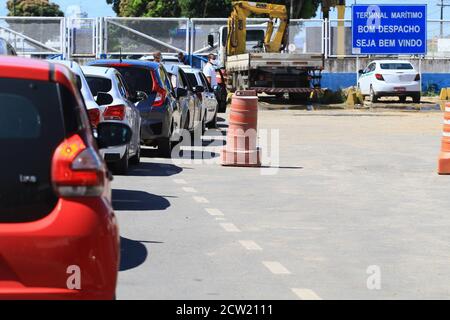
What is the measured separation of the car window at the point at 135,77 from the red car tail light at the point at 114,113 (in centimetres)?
310

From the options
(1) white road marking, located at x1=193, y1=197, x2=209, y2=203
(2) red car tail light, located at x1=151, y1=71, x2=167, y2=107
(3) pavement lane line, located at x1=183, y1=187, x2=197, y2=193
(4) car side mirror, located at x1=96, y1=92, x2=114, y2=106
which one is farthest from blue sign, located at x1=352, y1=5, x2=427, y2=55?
(1) white road marking, located at x1=193, y1=197, x2=209, y2=203

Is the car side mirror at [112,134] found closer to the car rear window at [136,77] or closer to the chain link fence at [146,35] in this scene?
the car rear window at [136,77]

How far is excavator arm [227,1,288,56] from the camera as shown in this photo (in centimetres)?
4300

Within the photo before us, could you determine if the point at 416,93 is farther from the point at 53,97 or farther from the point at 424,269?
the point at 53,97

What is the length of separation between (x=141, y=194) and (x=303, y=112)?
24067 millimetres

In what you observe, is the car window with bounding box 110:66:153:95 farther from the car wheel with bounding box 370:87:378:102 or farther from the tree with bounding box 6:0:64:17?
the tree with bounding box 6:0:64:17

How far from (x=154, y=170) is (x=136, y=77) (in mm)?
2402

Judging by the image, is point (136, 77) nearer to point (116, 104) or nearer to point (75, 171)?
point (116, 104)

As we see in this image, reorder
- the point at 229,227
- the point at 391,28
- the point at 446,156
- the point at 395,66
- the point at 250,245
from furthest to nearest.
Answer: the point at 391,28 → the point at 395,66 → the point at 446,156 → the point at 229,227 → the point at 250,245

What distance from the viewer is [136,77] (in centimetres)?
1878

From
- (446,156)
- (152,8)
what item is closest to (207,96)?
(446,156)
